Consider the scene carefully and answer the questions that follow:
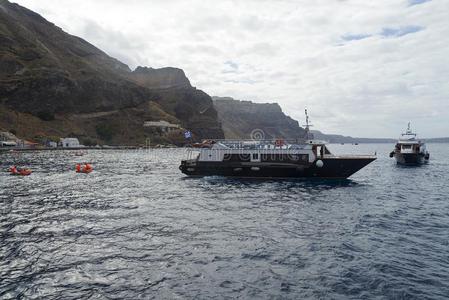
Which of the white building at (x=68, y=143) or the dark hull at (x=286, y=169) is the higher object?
the white building at (x=68, y=143)

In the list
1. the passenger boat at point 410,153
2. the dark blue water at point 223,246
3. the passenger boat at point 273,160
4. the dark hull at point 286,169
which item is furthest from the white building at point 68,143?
the passenger boat at point 410,153

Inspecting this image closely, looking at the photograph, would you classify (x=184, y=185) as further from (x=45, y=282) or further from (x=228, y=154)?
(x=45, y=282)

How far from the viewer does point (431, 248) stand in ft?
64.2

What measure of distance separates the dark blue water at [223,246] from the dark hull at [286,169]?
911cm

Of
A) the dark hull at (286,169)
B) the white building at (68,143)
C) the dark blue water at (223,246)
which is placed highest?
the white building at (68,143)

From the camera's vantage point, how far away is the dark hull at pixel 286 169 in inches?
1816

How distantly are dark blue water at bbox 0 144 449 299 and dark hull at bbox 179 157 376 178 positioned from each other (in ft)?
29.9

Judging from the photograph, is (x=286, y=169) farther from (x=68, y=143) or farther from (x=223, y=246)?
(x=68, y=143)

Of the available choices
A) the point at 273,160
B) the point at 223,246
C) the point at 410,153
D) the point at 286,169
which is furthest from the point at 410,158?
the point at 223,246

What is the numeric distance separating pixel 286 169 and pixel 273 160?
2.40 m

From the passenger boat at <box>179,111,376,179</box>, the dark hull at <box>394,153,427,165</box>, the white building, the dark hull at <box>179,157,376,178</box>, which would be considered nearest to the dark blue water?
the dark hull at <box>179,157,376,178</box>

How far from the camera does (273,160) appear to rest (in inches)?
1889

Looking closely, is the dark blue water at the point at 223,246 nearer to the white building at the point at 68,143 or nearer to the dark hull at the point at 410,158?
the dark hull at the point at 410,158

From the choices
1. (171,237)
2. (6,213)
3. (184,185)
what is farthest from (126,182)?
(171,237)
